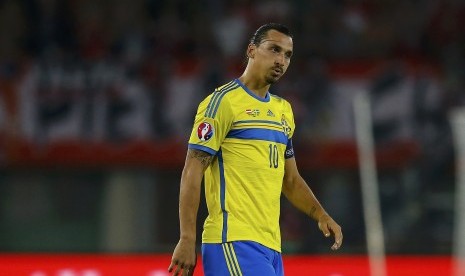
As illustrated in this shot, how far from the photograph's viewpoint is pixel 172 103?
13000mm

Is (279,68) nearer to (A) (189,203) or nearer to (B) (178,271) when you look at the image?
(A) (189,203)

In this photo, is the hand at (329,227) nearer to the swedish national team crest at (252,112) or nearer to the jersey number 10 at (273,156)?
the jersey number 10 at (273,156)

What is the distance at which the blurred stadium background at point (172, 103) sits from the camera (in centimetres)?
1266

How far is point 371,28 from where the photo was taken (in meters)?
13.5

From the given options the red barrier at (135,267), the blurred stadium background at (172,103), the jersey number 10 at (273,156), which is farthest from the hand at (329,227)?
the blurred stadium background at (172,103)

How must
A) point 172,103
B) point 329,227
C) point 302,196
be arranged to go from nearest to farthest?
point 329,227
point 302,196
point 172,103

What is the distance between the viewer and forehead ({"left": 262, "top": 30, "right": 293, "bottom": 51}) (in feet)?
15.2

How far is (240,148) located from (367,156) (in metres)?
7.39

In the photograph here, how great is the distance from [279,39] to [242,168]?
547 millimetres

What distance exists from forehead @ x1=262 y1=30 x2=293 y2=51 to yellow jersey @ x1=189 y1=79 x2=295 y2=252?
0.72ft

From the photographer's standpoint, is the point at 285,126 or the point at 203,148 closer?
the point at 203,148

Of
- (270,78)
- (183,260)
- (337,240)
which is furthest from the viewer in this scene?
(337,240)

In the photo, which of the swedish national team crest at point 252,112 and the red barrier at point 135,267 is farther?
the red barrier at point 135,267

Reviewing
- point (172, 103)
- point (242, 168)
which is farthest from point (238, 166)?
point (172, 103)
